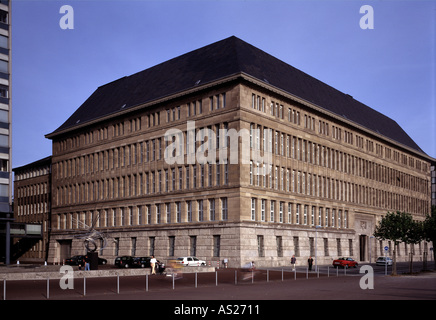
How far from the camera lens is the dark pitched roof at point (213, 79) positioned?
70.5 meters

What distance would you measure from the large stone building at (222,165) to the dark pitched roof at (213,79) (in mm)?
249

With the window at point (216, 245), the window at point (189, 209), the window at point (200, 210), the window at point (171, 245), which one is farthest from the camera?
the window at point (171, 245)

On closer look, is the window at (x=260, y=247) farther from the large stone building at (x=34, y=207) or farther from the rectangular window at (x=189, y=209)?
the large stone building at (x=34, y=207)

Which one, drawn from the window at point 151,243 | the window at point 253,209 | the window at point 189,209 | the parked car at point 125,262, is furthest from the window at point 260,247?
the window at point 151,243

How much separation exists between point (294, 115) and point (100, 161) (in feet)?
95.3

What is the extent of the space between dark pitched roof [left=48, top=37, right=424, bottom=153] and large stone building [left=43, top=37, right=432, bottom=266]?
249 mm

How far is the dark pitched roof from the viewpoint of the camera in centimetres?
7050

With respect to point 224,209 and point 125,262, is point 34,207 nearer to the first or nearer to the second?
point 125,262

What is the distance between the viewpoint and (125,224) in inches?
3135

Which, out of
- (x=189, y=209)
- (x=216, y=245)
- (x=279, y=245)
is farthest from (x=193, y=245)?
(x=279, y=245)

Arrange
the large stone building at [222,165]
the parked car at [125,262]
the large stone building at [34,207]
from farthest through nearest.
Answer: the large stone building at [34,207], the large stone building at [222,165], the parked car at [125,262]

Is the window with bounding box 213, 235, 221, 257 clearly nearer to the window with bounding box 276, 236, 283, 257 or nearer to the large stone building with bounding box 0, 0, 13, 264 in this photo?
the window with bounding box 276, 236, 283, 257
